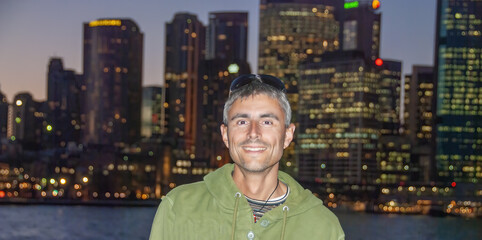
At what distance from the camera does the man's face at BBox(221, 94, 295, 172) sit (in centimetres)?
354

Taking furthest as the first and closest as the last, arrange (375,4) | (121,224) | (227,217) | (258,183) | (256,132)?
(121,224) < (375,4) < (258,183) < (256,132) < (227,217)

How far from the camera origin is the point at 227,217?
3426 millimetres

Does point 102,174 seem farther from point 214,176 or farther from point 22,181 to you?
point 214,176

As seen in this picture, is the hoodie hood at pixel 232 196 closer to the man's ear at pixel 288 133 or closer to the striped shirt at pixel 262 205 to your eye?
the striped shirt at pixel 262 205

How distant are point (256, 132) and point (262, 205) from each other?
35cm

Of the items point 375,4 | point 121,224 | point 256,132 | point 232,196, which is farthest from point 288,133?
point 121,224

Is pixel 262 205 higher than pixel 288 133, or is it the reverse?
pixel 288 133

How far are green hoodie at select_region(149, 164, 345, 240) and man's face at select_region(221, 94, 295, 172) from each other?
14 cm

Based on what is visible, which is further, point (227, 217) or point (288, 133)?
point (288, 133)

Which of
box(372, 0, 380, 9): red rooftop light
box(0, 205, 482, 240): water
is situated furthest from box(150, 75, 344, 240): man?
box(0, 205, 482, 240): water

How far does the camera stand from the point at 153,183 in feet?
550

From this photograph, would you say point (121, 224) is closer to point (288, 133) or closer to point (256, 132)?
point (288, 133)

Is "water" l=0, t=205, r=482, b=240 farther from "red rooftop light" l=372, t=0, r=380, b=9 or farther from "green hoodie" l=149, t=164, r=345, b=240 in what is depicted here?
"green hoodie" l=149, t=164, r=345, b=240

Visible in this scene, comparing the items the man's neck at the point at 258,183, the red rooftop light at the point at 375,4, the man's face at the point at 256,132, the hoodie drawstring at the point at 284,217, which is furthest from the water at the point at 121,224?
the hoodie drawstring at the point at 284,217
